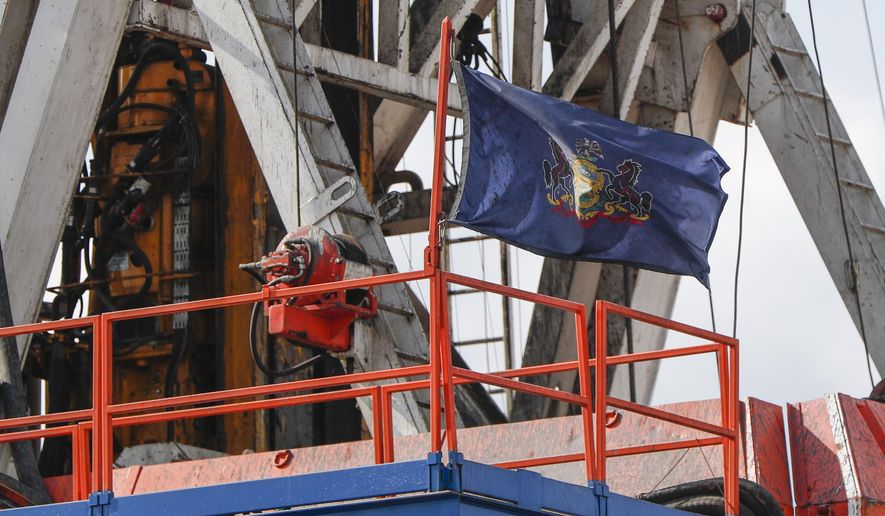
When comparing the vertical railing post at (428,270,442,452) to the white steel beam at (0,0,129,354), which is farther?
the white steel beam at (0,0,129,354)

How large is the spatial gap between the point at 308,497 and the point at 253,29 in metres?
5.17

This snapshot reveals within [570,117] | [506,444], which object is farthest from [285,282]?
[570,117]

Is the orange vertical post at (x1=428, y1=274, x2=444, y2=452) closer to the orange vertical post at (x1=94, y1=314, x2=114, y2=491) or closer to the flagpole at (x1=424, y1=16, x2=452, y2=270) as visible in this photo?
the flagpole at (x1=424, y1=16, x2=452, y2=270)

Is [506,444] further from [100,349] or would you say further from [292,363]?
[292,363]

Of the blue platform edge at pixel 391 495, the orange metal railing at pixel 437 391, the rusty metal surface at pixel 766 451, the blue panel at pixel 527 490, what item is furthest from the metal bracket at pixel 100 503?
the rusty metal surface at pixel 766 451

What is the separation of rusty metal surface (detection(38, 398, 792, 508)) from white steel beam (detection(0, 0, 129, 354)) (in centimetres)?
166

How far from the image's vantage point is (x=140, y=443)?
53.0 feet

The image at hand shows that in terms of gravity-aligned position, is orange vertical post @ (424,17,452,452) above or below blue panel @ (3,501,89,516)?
above

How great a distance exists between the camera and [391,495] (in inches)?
327

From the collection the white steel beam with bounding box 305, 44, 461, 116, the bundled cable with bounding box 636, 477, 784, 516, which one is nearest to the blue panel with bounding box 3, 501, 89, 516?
the bundled cable with bounding box 636, 477, 784, 516

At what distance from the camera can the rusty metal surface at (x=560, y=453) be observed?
10453 mm

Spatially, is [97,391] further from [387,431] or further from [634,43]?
[634,43]

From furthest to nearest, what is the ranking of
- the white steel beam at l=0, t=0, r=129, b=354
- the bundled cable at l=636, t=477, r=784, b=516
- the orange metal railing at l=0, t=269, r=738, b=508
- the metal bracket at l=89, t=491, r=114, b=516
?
the white steel beam at l=0, t=0, r=129, b=354 < the bundled cable at l=636, t=477, r=784, b=516 < the metal bracket at l=89, t=491, r=114, b=516 < the orange metal railing at l=0, t=269, r=738, b=508

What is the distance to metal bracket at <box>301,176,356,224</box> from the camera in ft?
40.2
